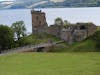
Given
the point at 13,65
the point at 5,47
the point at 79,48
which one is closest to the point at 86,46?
the point at 79,48

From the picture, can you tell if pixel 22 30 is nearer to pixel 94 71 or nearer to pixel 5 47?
pixel 5 47

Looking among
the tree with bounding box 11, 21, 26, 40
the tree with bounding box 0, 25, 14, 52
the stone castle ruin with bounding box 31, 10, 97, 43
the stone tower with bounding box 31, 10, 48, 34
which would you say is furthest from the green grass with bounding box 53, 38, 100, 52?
the stone tower with bounding box 31, 10, 48, 34

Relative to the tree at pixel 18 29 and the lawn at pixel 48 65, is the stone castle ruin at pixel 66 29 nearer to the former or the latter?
the tree at pixel 18 29

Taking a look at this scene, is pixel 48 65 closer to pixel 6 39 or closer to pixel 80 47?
pixel 80 47

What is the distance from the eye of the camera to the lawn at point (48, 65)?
38.8m

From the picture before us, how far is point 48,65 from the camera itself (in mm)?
44188

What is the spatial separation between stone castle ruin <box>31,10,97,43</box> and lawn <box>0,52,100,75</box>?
22.1m

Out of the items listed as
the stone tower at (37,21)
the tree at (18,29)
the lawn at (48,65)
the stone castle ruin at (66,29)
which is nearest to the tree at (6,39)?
the tree at (18,29)

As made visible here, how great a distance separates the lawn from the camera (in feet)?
127

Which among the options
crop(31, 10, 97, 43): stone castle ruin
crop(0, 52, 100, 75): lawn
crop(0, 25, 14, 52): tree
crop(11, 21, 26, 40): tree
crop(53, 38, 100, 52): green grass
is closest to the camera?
crop(0, 52, 100, 75): lawn

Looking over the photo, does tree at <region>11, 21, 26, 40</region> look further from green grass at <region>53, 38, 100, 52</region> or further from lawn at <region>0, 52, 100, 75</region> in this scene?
lawn at <region>0, 52, 100, 75</region>

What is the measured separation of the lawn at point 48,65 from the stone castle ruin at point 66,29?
2207 centimetres

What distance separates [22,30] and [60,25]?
8.08 metres

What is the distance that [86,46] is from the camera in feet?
218
